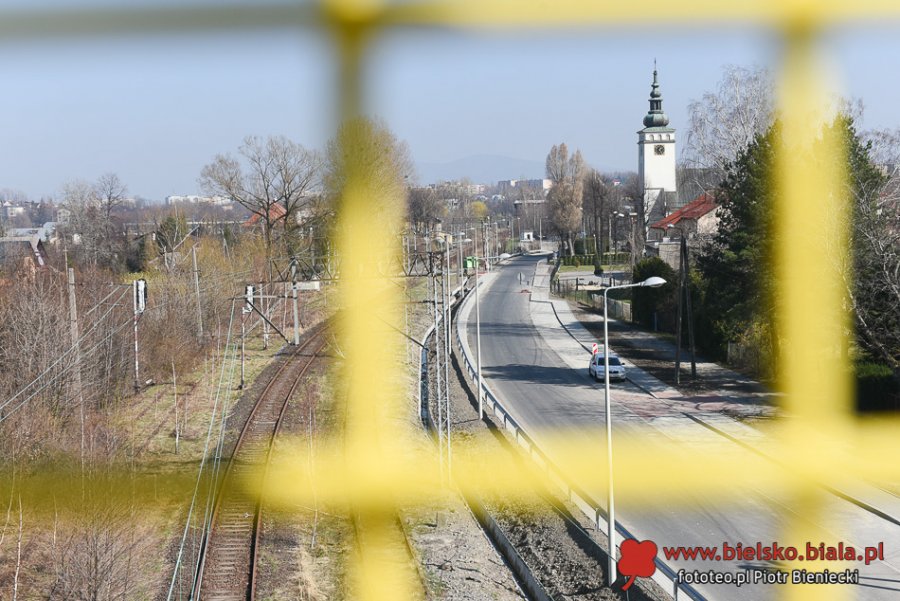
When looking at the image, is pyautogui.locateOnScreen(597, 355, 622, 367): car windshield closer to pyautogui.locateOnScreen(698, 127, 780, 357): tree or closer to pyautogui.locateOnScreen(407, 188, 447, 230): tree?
pyautogui.locateOnScreen(698, 127, 780, 357): tree

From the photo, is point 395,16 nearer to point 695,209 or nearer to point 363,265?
point 363,265

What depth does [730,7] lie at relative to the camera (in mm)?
804

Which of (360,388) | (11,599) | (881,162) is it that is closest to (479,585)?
(11,599)

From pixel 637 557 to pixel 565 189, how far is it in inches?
27.1

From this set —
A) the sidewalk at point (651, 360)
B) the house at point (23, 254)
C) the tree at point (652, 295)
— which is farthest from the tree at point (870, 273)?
the tree at point (652, 295)

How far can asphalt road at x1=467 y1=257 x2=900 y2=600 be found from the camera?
6.11 ft

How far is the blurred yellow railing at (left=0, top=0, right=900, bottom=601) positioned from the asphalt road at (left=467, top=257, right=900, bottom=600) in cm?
7

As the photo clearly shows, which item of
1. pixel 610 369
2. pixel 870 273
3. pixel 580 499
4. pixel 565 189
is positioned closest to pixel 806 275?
pixel 565 189

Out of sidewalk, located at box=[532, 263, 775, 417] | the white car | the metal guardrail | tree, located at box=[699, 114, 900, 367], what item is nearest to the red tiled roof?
sidewalk, located at box=[532, 263, 775, 417]

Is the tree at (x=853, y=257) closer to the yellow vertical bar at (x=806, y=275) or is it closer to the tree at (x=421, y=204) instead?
the yellow vertical bar at (x=806, y=275)

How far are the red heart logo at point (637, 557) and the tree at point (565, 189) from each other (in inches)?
19.0

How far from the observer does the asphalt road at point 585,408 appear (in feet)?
6.11

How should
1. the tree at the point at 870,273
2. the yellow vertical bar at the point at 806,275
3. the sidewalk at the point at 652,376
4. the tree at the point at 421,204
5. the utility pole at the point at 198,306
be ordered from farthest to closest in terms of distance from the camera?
the utility pole at the point at 198,306
the sidewalk at the point at 652,376
the tree at the point at 870,273
the tree at the point at 421,204
the yellow vertical bar at the point at 806,275

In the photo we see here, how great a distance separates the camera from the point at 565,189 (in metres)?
1.55
